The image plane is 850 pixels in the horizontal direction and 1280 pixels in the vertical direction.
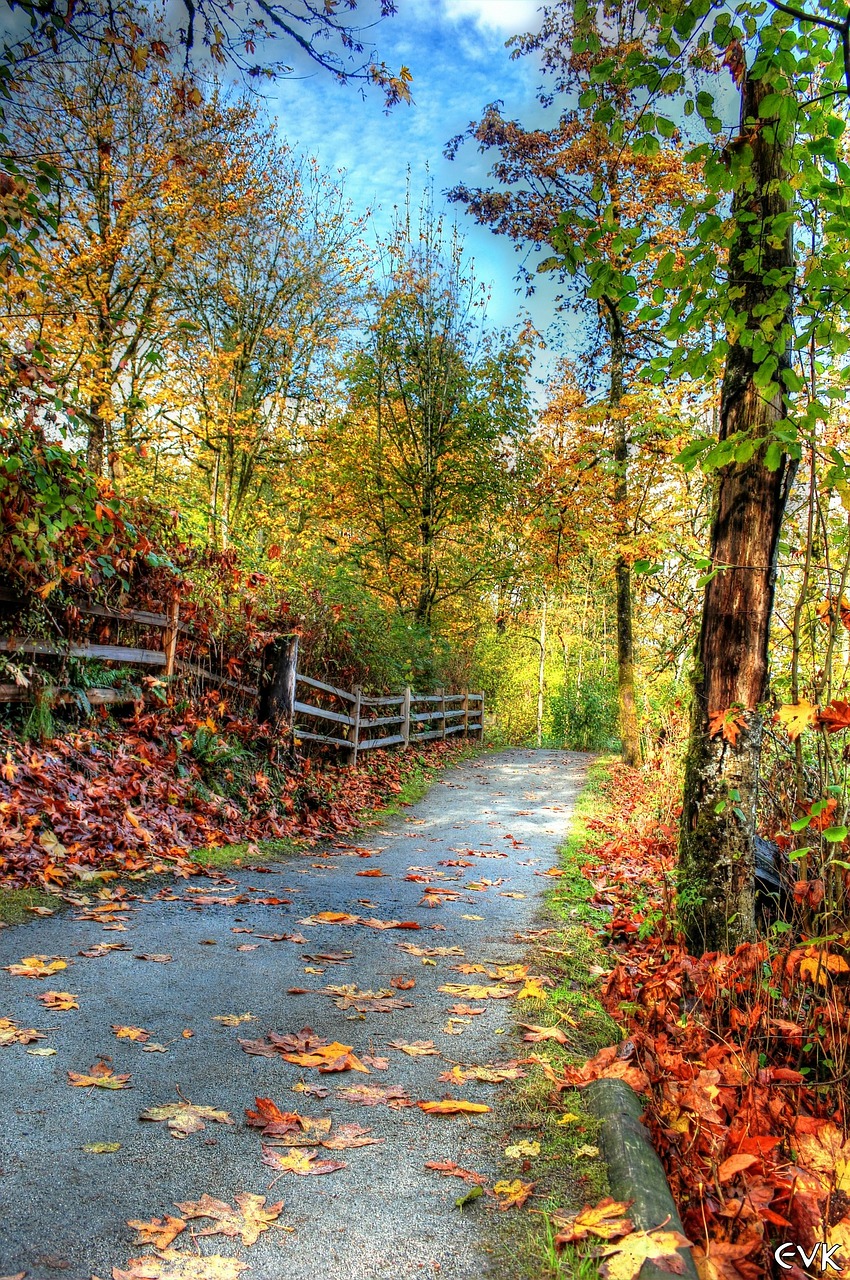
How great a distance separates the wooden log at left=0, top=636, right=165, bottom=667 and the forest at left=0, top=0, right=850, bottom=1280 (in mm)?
35

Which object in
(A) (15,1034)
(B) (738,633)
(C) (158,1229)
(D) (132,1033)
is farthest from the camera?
(B) (738,633)

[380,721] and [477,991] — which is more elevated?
[380,721]

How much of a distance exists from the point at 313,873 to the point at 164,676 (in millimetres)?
2469

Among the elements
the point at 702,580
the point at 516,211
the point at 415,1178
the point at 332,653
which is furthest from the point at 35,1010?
the point at 516,211

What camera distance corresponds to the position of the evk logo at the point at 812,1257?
211cm

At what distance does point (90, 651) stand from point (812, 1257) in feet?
19.5

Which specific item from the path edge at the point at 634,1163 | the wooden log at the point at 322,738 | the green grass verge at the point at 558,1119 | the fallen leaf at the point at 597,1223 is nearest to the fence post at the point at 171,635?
the wooden log at the point at 322,738

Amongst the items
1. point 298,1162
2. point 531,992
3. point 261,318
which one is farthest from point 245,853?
point 261,318

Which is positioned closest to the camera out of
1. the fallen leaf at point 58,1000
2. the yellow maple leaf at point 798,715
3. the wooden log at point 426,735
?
the yellow maple leaf at point 798,715

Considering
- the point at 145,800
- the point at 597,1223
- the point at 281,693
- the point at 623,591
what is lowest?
the point at 597,1223

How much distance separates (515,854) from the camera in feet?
24.6

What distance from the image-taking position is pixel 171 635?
731 cm

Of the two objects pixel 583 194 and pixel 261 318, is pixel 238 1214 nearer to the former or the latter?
pixel 583 194

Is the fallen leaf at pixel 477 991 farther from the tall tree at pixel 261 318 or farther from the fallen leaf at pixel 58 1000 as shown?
the tall tree at pixel 261 318
